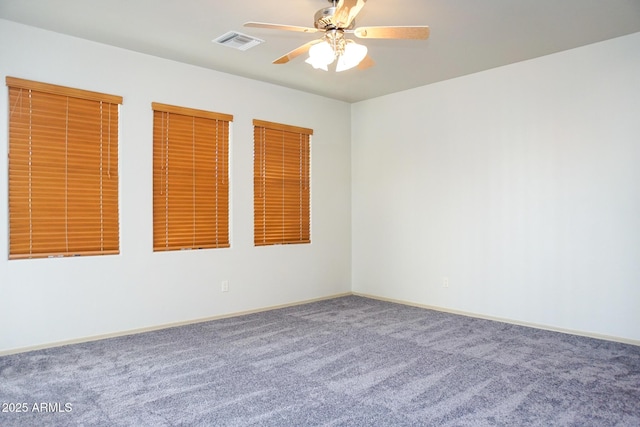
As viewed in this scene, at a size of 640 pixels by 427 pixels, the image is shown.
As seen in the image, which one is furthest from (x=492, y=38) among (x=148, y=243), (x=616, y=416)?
(x=148, y=243)

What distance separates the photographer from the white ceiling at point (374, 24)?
3309mm

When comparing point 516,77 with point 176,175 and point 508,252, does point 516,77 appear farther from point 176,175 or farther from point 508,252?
point 176,175

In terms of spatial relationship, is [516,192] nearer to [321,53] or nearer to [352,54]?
[352,54]

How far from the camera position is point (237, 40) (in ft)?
13.0

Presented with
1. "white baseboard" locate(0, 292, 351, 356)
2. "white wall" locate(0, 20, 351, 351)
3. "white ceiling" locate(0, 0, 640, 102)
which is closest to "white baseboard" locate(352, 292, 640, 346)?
"white wall" locate(0, 20, 351, 351)

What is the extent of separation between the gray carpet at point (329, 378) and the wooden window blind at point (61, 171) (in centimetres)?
94

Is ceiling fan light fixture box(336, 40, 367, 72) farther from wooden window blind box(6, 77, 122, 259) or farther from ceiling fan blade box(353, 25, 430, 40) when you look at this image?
wooden window blind box(6, 77, 122, 259)

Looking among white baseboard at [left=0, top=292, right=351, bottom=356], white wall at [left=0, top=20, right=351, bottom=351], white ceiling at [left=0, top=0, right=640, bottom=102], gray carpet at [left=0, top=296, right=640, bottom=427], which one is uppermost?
white ceiling at [left=0, top=0, right=640, bottom=102]

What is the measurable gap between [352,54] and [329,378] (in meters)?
2.25

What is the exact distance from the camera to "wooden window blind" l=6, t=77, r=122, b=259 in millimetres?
3684

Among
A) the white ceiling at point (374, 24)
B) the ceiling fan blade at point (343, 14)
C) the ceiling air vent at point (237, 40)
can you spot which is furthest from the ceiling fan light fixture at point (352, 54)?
the ceiling air vent at point (237, 40)

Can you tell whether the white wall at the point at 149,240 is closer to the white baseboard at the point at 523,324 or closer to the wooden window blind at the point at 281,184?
the wooden window blind at the point at 281,184

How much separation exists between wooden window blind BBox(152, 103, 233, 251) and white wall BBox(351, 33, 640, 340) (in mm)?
2181

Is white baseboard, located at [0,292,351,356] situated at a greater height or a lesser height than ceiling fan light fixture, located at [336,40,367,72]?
lesser
